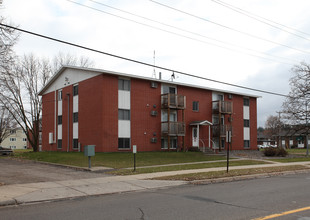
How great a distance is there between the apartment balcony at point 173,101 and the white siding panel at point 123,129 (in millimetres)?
4419

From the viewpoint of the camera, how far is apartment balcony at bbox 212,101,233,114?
3612 centimetres

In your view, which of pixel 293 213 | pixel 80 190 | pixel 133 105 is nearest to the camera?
pixel 293 213

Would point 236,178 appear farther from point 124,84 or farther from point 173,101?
point 173,101

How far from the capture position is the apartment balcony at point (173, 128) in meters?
31.3

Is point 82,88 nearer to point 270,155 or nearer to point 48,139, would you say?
point 48,139

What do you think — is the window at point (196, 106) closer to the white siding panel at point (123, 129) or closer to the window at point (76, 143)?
the white siding panel at point (123, 129)

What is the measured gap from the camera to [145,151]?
3056 cm

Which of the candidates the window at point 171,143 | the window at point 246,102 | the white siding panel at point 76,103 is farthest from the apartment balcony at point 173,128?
the window at point 246,102

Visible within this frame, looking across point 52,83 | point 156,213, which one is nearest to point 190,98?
point 52,83

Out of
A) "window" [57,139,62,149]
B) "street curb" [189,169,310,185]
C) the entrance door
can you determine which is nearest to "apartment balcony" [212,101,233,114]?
the entrance door

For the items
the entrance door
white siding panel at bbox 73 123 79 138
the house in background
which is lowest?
the house in background

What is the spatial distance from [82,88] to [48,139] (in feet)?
30.3

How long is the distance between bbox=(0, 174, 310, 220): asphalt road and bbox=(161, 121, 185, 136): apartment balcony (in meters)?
20.4

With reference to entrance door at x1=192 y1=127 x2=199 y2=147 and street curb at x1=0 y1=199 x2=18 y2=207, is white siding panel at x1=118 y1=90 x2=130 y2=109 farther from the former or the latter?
street curb at x1=0 y1=199 x2=18 y2=207
